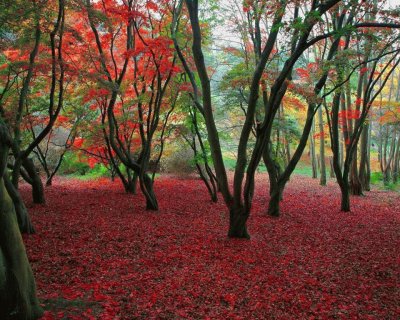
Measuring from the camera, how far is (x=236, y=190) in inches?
257

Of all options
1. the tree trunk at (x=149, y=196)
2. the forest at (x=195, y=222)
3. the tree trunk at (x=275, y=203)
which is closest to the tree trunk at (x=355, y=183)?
the forest at (x=195, y=222)

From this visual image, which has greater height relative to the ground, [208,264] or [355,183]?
[355,183]

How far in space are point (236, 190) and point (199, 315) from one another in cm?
309

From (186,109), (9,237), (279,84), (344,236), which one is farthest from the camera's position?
(186,109)

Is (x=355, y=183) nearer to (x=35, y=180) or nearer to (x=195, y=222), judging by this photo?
(x=195, y=222)

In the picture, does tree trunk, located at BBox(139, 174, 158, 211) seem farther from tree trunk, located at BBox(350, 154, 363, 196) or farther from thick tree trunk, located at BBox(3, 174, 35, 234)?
tree trunk, located at BBox(350, 154, 363, 196)

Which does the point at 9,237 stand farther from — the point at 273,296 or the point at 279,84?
the point at 279,84

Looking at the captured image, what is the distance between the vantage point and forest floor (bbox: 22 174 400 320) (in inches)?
155

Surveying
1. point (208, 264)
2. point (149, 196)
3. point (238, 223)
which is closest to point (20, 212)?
point (149, 196)

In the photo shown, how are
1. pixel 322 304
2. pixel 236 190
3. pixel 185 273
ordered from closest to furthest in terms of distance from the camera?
pixel 322 304
pixel 185 273
pixel 236 190

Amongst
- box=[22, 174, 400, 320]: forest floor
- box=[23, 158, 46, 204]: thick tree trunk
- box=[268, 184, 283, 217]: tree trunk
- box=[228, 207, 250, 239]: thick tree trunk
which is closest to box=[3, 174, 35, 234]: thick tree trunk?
box=[22, 174, 400, 320]: forest floor

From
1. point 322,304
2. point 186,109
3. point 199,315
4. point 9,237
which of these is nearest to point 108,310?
point 199,315

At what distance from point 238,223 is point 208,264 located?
1542 millimetres

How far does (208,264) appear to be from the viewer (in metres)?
5.45
